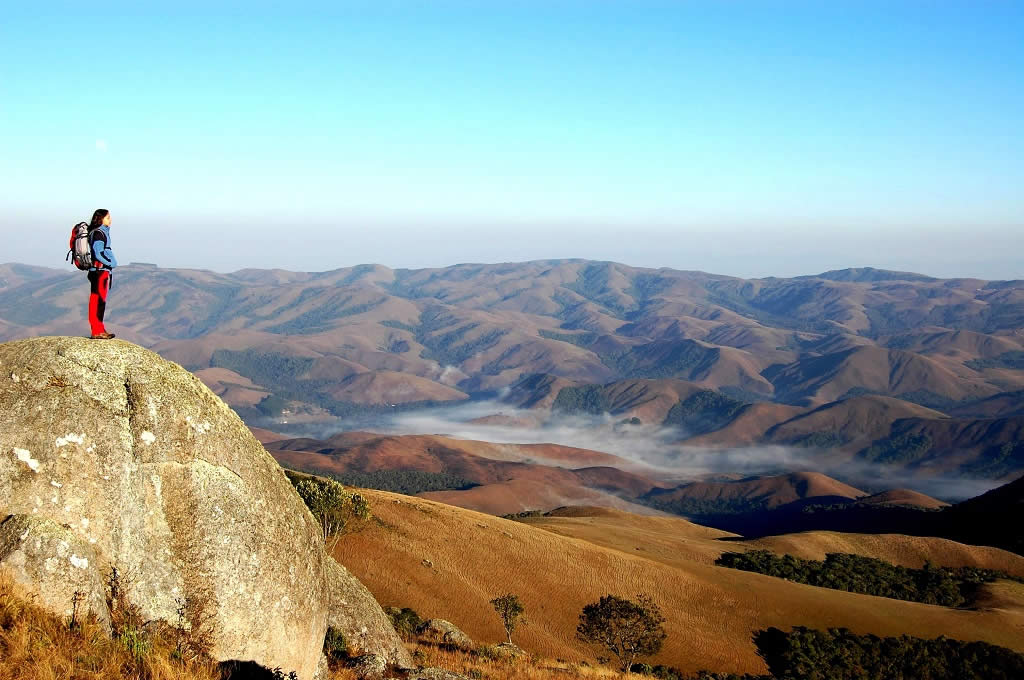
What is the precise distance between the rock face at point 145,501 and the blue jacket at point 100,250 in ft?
6.23

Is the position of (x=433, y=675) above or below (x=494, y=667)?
above

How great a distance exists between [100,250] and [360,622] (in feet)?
40.5

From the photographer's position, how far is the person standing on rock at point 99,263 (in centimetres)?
1461

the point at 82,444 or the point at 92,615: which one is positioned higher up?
the point at 82,444

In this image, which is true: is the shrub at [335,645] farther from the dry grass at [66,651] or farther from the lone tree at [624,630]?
the lone tree at [624,630]

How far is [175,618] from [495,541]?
53.4m

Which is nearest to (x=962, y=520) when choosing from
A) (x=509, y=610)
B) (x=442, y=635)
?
(x=509, y=610)

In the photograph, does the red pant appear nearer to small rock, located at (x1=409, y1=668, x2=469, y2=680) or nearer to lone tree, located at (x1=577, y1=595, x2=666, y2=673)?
small rock, located at (x1=409, y1=668, x2=469, y2=680)

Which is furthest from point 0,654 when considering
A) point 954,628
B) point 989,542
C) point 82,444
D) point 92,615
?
point 989,542

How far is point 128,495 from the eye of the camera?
488 inches

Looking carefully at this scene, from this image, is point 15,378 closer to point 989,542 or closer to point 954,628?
point 954,628

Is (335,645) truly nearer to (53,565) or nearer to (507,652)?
(53,565)

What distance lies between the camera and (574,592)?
57125 millimetres

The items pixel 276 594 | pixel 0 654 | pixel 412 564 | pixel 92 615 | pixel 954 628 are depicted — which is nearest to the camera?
pixel 0 654
